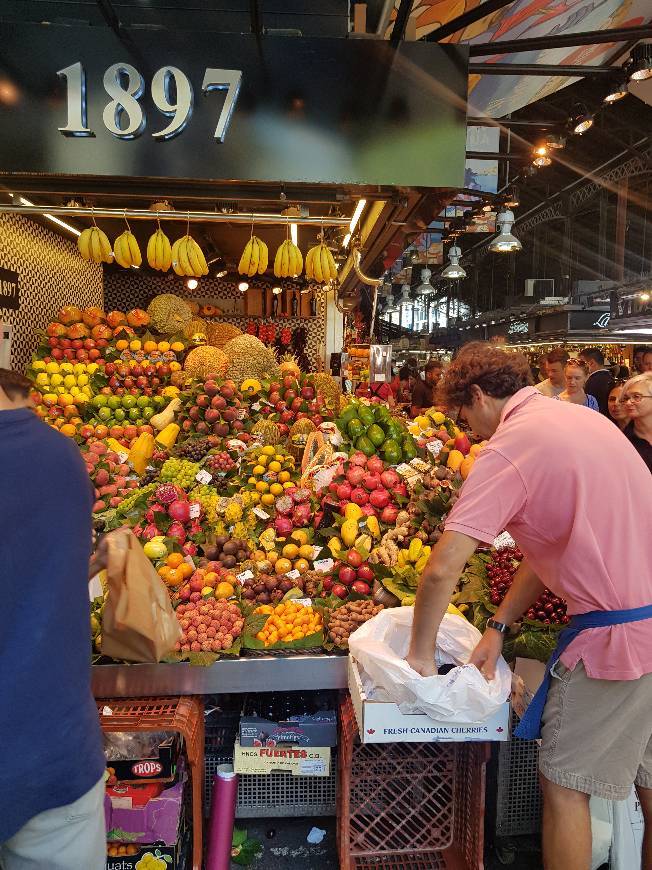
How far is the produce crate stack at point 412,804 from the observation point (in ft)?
7.98

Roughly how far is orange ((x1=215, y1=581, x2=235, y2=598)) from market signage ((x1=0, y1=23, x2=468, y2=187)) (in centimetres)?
234

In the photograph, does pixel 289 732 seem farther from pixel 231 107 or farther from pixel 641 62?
pixel 641 62

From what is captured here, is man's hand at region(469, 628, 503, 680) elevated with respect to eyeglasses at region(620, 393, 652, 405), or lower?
lower

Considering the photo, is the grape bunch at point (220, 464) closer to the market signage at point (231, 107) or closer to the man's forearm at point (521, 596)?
the market signage at point (231, 107)

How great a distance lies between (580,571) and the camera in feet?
6.10

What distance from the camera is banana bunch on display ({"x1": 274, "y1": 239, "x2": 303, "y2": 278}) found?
5.10 m

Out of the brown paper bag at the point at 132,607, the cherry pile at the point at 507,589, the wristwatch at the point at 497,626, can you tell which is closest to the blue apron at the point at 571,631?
the wristwatch at the point at 497,626

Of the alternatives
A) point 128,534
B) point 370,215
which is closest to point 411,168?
point 370,215

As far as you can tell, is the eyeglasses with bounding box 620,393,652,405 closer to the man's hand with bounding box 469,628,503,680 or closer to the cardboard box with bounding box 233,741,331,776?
the man's hand with bounding box 469,628,503,680

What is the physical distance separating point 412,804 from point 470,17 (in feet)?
12.7

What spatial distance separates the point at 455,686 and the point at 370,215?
4.71 meters

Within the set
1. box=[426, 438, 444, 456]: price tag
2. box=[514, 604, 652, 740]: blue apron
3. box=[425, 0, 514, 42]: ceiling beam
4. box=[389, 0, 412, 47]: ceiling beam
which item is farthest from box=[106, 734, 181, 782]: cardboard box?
box=[425, 0, 514, 42]: ceiling beam

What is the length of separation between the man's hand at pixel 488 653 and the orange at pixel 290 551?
131 centimetres

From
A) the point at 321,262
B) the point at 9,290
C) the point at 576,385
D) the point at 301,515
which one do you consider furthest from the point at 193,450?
the point at 576,385
